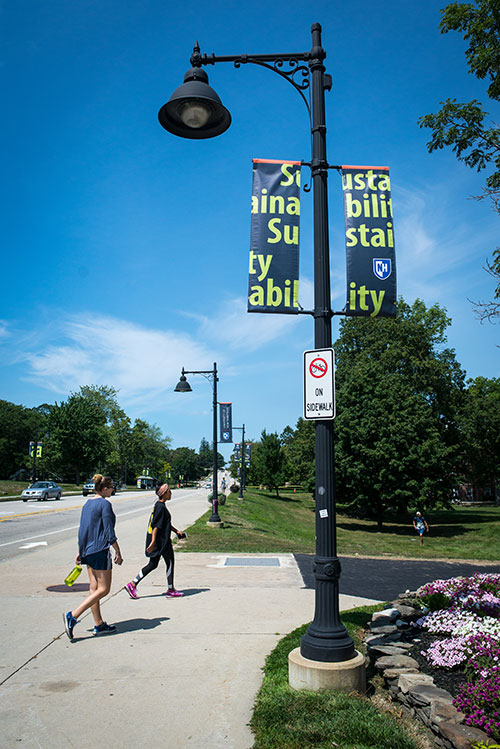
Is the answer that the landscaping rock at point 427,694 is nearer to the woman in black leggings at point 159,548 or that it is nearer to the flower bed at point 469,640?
the flower bed at point 469,640

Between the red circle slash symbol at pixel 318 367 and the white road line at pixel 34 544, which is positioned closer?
the red circle slash symbol at pixel 318 367

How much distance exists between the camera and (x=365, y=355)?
47344 millimetres

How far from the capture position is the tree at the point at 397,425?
1417 inches

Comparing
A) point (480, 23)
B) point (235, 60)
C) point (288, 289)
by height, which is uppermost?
point (480, 23)

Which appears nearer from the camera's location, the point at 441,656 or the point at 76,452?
the point at 441,656

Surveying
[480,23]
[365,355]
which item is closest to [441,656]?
[480,23]

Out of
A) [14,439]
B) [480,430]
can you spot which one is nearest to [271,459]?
[480,430]

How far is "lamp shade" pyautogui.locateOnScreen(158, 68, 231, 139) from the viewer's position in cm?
588

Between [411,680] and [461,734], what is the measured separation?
3.22 ft

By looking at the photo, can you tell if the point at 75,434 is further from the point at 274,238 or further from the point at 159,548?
the point at 274,238

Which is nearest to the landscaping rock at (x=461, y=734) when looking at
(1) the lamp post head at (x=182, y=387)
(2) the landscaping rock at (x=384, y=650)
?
(2) the landscaping rock at (x=384, y=650)

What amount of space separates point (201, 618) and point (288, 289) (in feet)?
15.0

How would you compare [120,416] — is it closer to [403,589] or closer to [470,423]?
[470,423]

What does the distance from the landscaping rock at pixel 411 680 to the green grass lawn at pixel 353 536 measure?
10021 mm
